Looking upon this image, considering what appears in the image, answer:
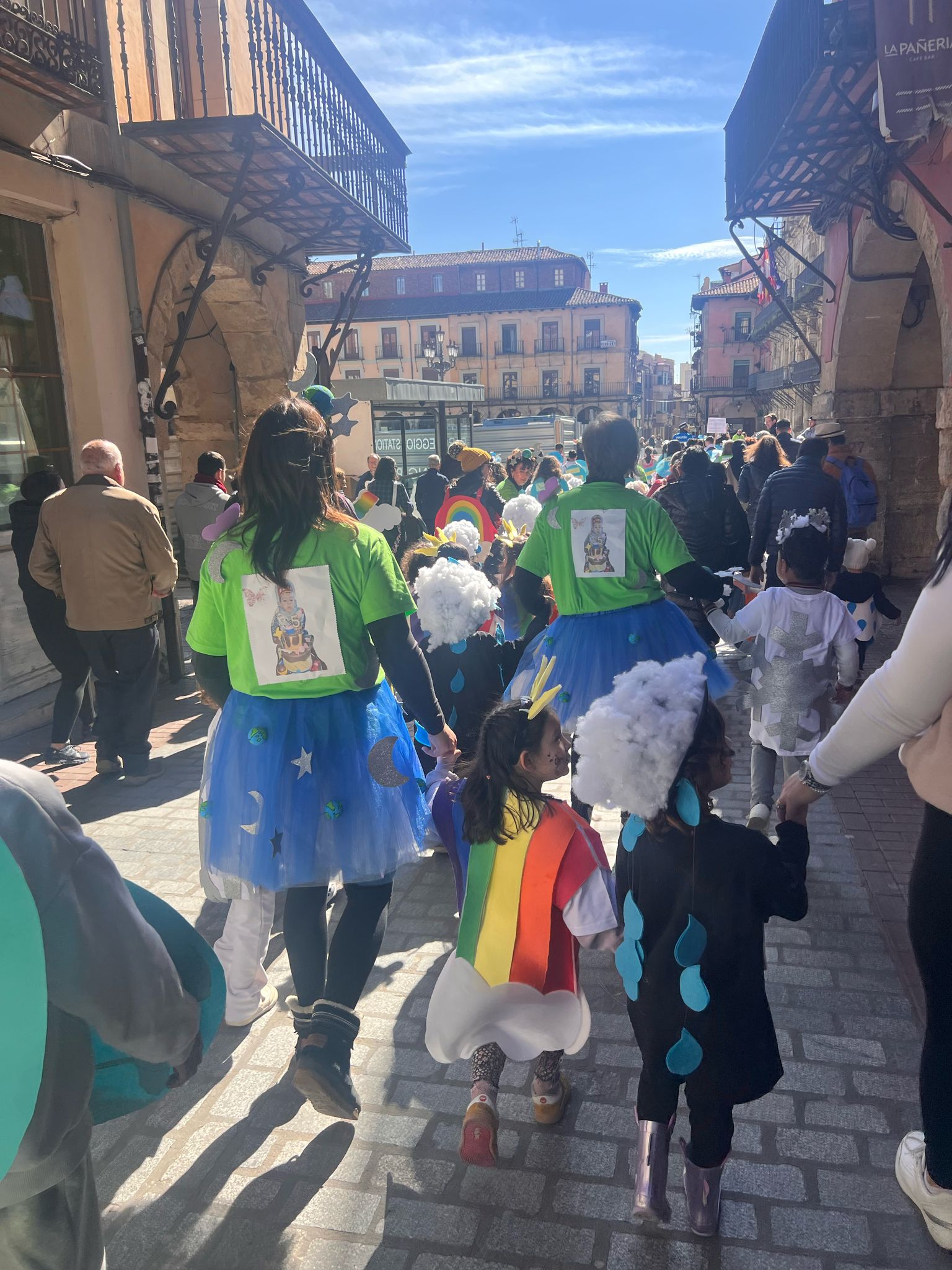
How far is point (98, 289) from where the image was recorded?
7469 millimetres

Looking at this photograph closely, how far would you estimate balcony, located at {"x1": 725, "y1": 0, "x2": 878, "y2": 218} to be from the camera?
288 inches

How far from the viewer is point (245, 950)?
121 inches

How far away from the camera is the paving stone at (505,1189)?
94.4 inches

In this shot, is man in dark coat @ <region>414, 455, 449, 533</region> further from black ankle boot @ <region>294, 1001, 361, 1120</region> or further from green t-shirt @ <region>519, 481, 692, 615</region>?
black ankle boot @ <region>294, 1001, 361, 1120</region>

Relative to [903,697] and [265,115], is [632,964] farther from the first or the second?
[265,115]

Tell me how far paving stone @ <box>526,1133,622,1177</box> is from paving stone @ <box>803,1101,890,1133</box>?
59cm

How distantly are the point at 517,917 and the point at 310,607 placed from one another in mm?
1039

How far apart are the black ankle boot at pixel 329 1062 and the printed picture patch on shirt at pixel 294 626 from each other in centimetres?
97

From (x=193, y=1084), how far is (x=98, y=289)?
21.4 feet

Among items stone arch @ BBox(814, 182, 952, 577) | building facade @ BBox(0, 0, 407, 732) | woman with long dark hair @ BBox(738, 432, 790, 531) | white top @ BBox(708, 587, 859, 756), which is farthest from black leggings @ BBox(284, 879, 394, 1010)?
stone arch @ BBox(814, 182, 952, 577)

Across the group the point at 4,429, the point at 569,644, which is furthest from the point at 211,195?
the point at 569,644

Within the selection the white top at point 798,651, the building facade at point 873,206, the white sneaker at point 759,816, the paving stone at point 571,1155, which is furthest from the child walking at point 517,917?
the building facade at point 873,206

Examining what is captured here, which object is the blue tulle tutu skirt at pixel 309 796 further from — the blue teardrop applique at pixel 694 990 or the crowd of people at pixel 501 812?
the blue teardrop applique at pixel 694 990

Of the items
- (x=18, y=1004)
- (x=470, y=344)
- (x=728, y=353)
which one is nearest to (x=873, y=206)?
(x=18, y=1004)
